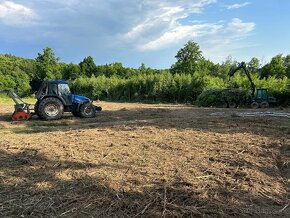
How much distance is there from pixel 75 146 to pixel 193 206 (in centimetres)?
453

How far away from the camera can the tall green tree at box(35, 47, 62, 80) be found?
62406 millimetres

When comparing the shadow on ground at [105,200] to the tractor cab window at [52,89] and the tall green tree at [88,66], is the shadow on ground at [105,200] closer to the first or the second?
the tractor cab window at [52,89]

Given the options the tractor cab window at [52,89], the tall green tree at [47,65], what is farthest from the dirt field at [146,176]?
the tall green tree at [47,65]

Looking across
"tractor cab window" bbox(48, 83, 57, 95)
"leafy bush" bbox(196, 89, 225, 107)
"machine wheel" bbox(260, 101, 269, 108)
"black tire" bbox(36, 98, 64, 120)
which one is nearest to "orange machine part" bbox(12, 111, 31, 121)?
"black tire" bbox(36, 98, 64, 120)

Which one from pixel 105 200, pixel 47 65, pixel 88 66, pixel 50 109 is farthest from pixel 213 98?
pixel 88 66

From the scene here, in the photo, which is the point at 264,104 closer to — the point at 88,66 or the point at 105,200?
the point at 105,200

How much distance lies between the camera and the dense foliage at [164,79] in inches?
1217

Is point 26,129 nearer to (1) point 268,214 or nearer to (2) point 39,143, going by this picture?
(2) point 39,143

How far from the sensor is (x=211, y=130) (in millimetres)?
11234

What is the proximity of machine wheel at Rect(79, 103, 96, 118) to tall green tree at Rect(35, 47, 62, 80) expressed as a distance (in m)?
47.0

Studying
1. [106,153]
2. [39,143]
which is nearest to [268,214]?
[106,153]

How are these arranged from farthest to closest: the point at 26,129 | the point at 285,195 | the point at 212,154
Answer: the point at 26,129 < the point at 212,154 < the point at 285,195

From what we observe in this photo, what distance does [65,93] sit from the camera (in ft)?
54.4

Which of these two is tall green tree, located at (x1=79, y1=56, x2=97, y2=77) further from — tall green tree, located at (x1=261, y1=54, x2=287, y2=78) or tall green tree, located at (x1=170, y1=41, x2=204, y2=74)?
tall green tree, located at (x1=261, y1=54, x2=287, y2=78)
